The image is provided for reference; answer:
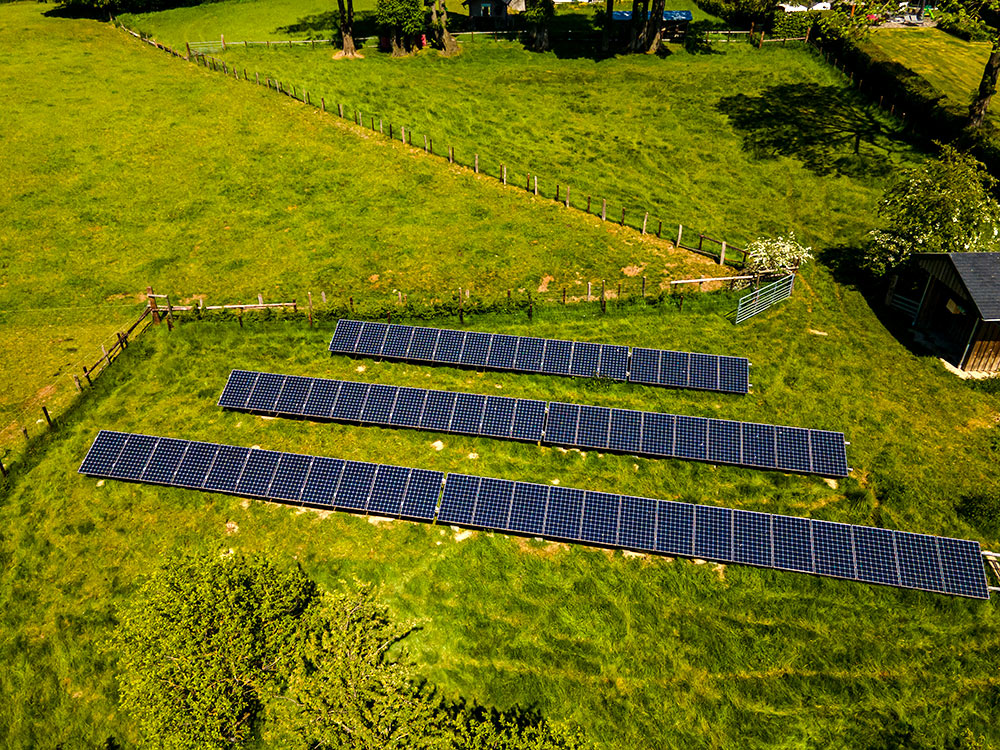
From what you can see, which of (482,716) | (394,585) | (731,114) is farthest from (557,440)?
(731,114)

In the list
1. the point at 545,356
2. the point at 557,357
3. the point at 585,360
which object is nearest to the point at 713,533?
the point at 585,360

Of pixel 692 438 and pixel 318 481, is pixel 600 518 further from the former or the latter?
pixel 318 481

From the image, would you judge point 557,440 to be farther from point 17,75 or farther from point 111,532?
point 17,75

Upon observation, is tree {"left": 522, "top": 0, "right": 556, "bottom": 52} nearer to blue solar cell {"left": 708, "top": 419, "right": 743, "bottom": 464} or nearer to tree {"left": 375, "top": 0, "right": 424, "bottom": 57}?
tree {"left": 375, "top": 0, "right": 424, "bottom": 57}

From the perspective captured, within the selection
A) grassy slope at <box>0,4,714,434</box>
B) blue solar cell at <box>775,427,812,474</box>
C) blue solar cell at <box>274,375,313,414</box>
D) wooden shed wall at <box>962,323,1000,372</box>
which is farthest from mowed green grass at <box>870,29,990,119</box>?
blue solar cell at <box>274,375,313,414</box>

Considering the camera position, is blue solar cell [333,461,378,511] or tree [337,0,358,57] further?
tree [337,0,358,57]

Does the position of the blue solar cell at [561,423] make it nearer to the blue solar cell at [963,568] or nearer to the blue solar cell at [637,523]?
the blue solar cell at [637,523]
